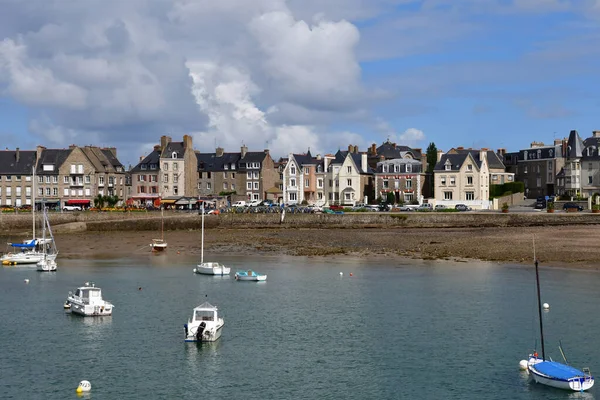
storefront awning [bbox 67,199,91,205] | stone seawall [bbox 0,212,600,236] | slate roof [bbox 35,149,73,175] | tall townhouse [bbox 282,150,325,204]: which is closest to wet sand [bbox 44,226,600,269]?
stone seawall [bbox 0,212,600,236]

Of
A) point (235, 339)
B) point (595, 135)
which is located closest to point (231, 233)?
point (235, 339)

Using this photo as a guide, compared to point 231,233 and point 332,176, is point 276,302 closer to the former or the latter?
point 231,233

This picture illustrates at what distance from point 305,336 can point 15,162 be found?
102879 millimetres

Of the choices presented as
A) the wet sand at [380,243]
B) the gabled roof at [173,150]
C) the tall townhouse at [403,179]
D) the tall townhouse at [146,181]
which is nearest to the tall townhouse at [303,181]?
the tall townhouse at [403,179]

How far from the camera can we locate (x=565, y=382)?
28797mm

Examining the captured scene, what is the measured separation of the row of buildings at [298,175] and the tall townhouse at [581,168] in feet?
0.51

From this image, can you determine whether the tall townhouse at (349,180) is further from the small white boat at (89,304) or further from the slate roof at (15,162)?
the small white boat at (89,304)

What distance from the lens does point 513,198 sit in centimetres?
12138

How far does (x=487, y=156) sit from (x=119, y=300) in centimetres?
9167

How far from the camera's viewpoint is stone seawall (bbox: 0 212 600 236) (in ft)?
305

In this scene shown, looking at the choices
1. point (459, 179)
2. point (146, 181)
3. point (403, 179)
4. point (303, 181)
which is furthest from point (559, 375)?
point (146, 181)

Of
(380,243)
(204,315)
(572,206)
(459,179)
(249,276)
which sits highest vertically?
(459,179)

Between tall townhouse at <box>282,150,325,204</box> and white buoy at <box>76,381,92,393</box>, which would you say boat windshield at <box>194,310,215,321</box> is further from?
tall townhouse at <box>282,150,325,204</box>

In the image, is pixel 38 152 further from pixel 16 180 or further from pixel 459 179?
pixel 459 179
